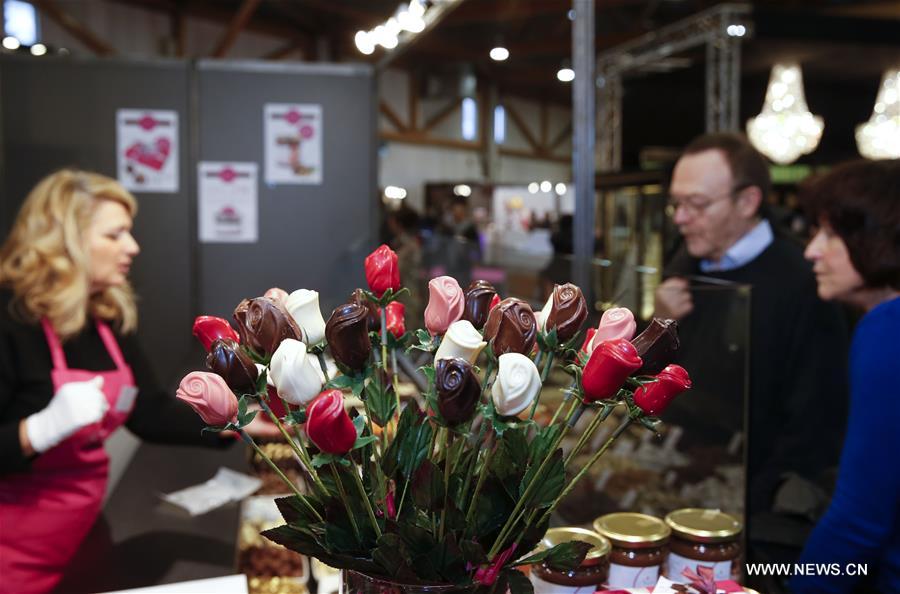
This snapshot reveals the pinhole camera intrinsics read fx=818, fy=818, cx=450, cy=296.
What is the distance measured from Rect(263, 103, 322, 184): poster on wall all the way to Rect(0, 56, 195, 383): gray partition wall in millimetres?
454

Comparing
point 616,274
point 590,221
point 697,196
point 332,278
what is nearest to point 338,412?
point 616,274

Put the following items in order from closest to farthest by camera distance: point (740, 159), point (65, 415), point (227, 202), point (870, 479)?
point (870, 479)
point (65, 415)
point (740, 159)
point (227, 202)

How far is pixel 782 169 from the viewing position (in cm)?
1153

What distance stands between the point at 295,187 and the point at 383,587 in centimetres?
393

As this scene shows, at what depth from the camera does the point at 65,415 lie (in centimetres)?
199

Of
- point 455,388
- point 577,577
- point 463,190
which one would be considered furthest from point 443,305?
point 463,190

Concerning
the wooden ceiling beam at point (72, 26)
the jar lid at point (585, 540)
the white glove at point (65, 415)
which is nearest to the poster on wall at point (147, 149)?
the white glove at point (65, 415)

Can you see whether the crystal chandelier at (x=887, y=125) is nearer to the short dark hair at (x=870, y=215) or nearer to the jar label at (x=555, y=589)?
the short dark hair at (x=870, y=215)

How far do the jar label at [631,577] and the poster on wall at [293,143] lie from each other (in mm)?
3700

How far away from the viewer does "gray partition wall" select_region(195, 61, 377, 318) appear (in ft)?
14.8

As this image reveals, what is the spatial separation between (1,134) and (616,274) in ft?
11.9

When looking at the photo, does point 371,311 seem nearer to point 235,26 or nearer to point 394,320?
point 394,320

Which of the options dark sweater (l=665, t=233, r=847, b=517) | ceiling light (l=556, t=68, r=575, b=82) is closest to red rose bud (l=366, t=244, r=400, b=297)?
dark sweater (l=665, t=233, r=847, b=517)

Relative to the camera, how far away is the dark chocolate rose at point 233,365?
0.83m
